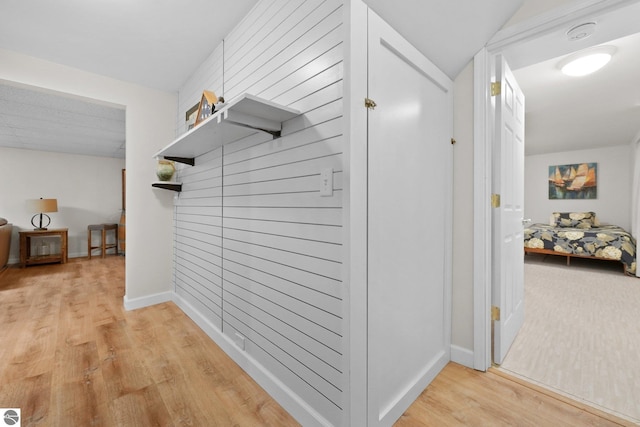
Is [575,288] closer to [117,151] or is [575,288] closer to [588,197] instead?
[588,197]

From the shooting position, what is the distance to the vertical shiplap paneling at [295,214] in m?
1.19

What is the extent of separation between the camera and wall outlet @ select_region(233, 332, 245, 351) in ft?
5.94

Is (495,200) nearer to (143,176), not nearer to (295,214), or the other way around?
(295,214)

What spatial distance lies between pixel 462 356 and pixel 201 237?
7.50 feet

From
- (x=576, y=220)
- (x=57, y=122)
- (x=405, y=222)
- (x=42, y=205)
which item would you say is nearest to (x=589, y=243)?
(x=576, y=220)

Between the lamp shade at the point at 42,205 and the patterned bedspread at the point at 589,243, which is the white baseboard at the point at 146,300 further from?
the patterned bedspread at the point at 589,243

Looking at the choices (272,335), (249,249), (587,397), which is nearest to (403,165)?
(249,249)

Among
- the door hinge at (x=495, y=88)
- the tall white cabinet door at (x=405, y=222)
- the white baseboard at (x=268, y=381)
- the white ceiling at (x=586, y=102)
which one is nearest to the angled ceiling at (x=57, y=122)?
the white baseboard at (x=268, y=381)

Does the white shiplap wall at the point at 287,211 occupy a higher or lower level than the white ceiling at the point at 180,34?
lower

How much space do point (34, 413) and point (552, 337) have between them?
347cm

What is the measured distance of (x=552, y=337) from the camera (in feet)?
7.06

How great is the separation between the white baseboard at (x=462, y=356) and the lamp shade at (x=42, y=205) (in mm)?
6893

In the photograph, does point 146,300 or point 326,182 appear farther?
point 146,300

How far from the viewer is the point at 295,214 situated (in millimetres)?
1380
